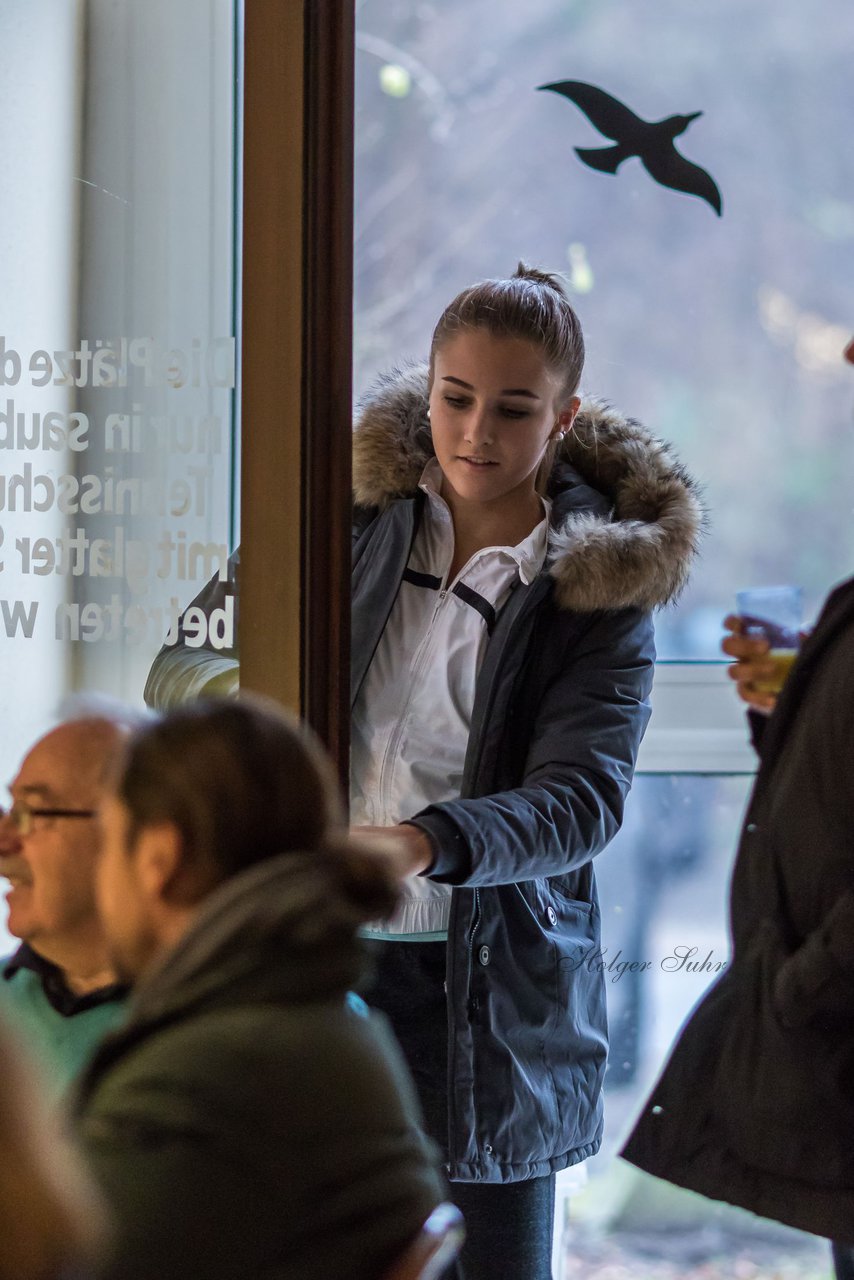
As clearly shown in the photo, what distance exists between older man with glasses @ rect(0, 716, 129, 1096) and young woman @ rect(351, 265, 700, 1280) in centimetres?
55

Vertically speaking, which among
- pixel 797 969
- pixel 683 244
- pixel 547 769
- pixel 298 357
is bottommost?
pixel 797 969

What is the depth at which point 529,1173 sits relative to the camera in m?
1.85

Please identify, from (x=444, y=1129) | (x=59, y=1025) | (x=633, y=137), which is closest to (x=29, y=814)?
(x=59, y=1025)

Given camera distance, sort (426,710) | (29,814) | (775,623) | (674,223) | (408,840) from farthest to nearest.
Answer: (674,223) → (426,710) → (408,840) → (775,623) → (29,814)

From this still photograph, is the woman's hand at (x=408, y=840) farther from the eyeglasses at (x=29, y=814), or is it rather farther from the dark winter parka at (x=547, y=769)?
the eyeglasses at (x=29, y=814)

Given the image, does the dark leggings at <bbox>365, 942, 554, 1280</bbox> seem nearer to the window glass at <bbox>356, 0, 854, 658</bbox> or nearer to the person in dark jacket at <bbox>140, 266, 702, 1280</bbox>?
the person in dark jacket at <bbox>140, 266, 702, 1280</bbox>

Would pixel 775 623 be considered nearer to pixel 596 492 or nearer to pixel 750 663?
pixel 750 663

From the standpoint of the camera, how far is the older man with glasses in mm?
1334

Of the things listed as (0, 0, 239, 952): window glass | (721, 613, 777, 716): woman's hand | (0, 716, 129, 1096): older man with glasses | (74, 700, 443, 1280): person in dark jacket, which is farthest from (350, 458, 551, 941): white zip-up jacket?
(74, 700, 443, 1280): person in dark jacket

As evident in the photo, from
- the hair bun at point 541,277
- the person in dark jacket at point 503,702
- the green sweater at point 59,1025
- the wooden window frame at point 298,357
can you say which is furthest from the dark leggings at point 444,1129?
the hair bun at point 541,277

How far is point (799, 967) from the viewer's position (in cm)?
137

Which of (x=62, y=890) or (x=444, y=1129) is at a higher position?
(x=62, y=890)

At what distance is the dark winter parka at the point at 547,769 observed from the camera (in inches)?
71.3

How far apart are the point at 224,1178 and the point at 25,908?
49cm
